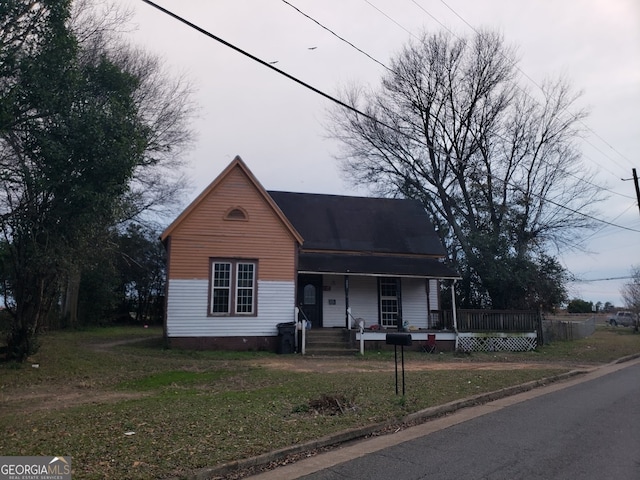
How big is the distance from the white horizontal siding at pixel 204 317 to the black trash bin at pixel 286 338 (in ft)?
1.50

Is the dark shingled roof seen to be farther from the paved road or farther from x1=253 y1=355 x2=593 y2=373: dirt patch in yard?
the paved road

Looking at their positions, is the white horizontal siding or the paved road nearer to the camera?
the paved road

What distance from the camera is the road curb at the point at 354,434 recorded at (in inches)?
227

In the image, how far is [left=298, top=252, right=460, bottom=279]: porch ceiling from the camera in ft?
70.3

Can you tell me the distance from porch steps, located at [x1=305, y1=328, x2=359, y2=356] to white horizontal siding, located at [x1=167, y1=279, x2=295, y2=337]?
4.52 ft

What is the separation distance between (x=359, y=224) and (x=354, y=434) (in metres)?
18.4

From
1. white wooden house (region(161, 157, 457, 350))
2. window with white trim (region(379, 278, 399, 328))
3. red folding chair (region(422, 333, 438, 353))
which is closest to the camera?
white wooden house (region(161, 157, 457, 350))

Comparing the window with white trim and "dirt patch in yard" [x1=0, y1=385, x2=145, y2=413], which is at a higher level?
the window with white trim

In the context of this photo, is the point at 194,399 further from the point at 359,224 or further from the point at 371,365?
the point at 359,224

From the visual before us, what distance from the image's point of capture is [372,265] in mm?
22406

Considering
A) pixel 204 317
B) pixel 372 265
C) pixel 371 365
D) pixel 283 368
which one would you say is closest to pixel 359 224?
pixel 372 265

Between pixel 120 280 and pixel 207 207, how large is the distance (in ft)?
63.1

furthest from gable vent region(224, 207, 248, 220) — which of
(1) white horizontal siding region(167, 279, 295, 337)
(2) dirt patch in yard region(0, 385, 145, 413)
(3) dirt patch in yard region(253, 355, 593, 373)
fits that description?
(2) dirt patch in yard region(0, 385, 145, 413)

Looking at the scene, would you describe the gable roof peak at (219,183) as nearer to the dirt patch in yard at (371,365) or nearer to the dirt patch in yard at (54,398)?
the dirt patch in yard at (371,365)
